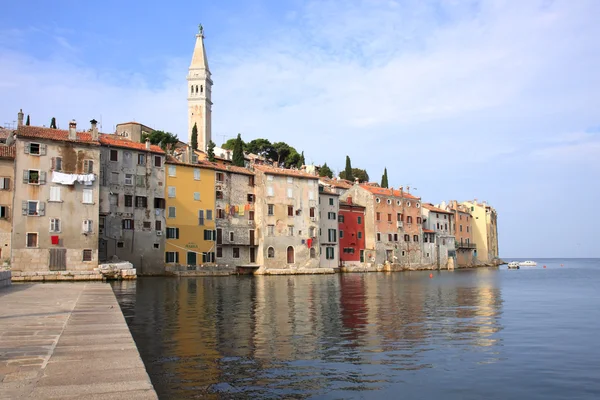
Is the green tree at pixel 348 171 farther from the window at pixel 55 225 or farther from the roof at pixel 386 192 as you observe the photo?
the window at pixel 55 225

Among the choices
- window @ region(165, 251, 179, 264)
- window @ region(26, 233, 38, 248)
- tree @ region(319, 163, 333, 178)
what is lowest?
window @ region(165, 251, 179, 264)

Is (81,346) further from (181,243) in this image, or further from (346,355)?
(181,243)

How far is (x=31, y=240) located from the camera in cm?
4512

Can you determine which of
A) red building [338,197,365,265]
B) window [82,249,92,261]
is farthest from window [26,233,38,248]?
red building [338,197,365,265]

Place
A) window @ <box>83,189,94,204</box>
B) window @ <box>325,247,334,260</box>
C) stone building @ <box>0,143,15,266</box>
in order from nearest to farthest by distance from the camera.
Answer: stone building @ <box>0,143,15,266</box>
window @ <box>83,189,94,204</box>
window @ <box>325,247,334,260</box>

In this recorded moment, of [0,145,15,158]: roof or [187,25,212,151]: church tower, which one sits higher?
[187,25,212,151]: church tower

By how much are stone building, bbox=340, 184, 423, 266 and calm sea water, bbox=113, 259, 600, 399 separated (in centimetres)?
5685

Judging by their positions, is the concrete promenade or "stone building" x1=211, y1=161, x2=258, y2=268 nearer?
the concrete promenade

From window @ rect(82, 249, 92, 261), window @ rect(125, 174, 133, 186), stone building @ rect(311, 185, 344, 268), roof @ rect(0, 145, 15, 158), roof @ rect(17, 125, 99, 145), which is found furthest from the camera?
stone building @ rect(311, 185, 344, 268)

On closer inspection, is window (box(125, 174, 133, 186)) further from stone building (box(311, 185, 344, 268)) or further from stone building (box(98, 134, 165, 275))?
stone building (box(311, 185, 344, 268))

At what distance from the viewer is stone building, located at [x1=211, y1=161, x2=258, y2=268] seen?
64.5m

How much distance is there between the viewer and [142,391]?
716 centimetres

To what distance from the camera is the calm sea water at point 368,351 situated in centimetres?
1084

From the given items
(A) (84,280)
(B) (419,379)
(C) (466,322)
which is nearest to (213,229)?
(A) (84,280)
